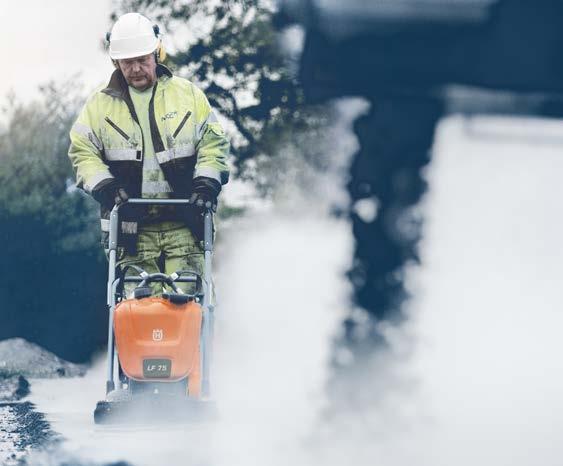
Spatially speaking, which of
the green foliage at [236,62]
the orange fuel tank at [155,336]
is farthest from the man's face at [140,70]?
the green foliage at [236,62]

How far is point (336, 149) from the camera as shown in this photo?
9.71m

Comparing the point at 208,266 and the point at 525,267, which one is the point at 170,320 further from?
the point at 525,267

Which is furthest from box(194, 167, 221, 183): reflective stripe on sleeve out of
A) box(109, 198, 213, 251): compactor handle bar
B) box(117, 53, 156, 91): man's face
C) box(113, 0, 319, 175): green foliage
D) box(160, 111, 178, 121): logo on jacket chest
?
box(113, 0, 319, 175): green foliage

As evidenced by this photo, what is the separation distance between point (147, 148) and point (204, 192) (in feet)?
1.34

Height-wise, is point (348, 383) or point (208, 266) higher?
point (208, 266)

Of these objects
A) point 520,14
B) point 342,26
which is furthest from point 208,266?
point 520,14

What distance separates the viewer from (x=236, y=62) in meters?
21.7

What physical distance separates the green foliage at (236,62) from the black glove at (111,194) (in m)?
12.3

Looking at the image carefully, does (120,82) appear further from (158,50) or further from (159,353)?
(159,353)

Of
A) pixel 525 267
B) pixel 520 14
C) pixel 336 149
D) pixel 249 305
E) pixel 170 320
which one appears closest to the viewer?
pixel 520 14

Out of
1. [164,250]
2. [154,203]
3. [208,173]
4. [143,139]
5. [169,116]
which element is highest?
[169,116]

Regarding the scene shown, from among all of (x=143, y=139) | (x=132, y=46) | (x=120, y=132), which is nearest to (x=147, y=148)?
(x=143, y=139)

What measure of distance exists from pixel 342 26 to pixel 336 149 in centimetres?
274

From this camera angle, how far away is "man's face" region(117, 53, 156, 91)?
776 cm
